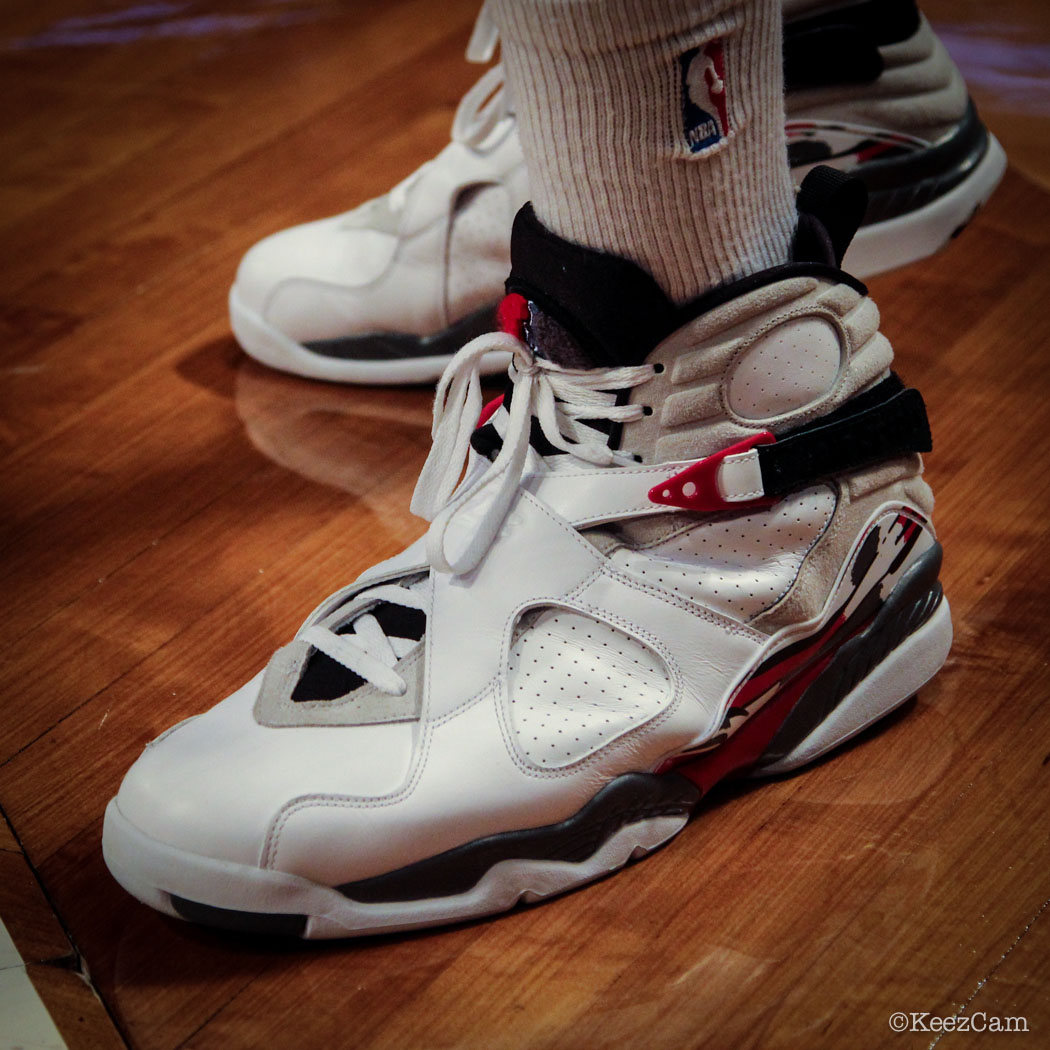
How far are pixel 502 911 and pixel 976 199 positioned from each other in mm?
850

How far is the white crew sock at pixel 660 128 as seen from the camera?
0.55m

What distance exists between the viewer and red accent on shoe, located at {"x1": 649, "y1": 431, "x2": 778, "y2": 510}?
2.01ft

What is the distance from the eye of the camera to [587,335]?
613mm

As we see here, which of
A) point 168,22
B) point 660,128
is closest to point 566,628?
point 660,128

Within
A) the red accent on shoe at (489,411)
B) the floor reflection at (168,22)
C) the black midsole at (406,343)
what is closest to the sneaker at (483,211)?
the black midsole at (406,343)

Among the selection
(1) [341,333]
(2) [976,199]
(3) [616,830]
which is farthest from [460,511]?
(2) [976,199]

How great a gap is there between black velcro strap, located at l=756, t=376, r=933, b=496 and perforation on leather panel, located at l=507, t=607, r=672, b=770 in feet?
0.37

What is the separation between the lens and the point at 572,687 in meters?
0.63

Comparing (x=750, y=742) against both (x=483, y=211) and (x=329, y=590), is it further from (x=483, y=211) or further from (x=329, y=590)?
(x=483, y=211)

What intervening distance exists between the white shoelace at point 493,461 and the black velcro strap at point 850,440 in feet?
0.24

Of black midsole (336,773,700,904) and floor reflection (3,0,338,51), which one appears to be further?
floor reflection (3,0,338,51)

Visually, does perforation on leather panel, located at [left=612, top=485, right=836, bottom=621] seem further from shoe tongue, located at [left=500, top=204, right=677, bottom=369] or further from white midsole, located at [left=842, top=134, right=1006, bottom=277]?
white midsole, located at [left=842, top=134, right=1006, bottom=277]

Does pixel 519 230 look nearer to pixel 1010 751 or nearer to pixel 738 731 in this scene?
pixel 738 731

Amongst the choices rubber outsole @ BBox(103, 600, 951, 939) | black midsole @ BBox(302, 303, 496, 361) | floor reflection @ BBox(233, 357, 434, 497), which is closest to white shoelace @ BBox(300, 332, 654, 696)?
rubber outsole @ BBox(103, 600, 951, 939)
